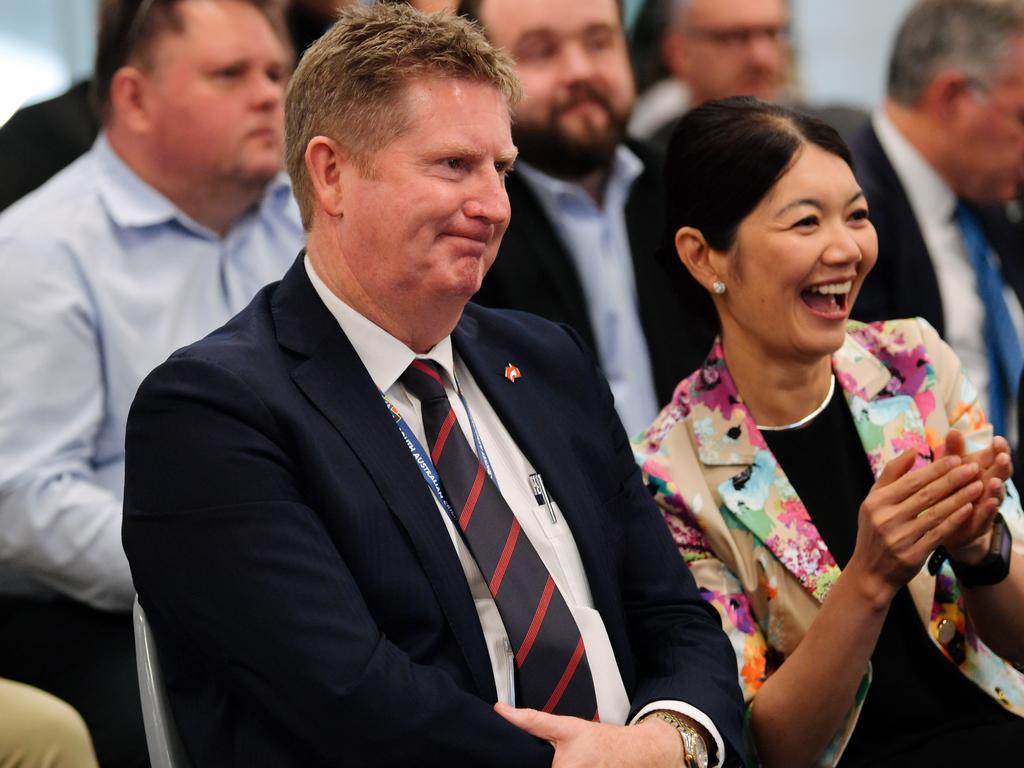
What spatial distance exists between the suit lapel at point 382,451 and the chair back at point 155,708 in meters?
0.34

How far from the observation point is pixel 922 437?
7.40 ft

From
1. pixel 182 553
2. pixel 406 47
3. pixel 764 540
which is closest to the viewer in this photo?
pixel 182 553

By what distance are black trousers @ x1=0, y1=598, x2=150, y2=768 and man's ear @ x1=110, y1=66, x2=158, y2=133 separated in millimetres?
1029

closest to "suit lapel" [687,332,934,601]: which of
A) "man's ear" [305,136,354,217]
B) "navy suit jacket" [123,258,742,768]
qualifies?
"navy suit jacket" [123,258,742,768]

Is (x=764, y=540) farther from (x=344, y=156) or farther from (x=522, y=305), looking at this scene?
(x=522, y=305)

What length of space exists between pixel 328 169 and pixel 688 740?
89 cm

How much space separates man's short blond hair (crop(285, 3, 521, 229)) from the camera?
1.82 meters

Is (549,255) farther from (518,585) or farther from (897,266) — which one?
(518,585)

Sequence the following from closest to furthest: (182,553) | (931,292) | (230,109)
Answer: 1. (182,553)
2. (230,109)
3. (931,292)

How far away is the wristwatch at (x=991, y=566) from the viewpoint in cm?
206

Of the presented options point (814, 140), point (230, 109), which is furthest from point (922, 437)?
point (230, 109)

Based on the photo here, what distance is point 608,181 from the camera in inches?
140

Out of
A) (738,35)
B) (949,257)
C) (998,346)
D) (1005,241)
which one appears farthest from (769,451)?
(738,35)

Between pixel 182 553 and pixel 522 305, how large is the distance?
62.2 inches
